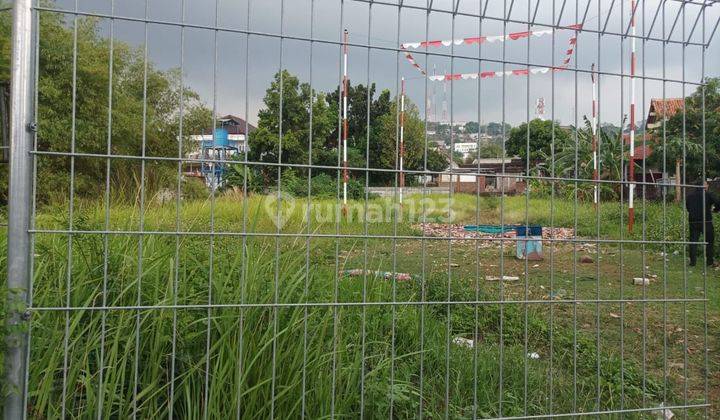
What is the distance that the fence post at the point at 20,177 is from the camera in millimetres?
1903

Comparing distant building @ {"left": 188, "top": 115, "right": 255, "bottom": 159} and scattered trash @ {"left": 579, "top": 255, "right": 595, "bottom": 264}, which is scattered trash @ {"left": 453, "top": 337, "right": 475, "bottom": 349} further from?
scattered trash @ {"left": 579, "top": 255, "right": 595, "bottom": 264}

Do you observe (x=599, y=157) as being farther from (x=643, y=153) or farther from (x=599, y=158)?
(x=643, y=153)

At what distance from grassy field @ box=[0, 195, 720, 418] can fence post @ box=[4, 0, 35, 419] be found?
0.11 metres

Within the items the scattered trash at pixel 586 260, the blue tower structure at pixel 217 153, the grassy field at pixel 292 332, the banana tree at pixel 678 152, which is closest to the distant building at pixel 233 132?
the blue tower structure at pixel 217 153

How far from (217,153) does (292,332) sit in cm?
82

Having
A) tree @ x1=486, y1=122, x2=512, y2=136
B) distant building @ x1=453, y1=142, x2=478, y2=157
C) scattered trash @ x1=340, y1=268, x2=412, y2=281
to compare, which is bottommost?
scattered trash @ x1=340, y1=268, x2=412, y2=281

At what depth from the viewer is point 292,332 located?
252cm

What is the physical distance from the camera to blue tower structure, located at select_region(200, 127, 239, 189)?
7.27ft

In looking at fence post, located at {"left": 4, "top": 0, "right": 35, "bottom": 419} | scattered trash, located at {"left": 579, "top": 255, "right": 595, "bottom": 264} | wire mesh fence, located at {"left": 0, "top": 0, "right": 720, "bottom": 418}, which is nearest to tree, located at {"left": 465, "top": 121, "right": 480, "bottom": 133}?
wire mesh fence, located at {"left": 0, "top": 0, "right": 720, "bottom": 418}

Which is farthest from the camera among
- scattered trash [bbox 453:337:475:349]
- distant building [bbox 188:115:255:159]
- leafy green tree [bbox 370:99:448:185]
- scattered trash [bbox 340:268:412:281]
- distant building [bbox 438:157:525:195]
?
scattered trash [bbox 340:268:412:281]

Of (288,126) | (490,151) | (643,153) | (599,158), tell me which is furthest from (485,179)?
(288,126)

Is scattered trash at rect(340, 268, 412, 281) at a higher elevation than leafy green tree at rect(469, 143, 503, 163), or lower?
lower

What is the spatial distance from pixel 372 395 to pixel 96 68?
583 centimetres

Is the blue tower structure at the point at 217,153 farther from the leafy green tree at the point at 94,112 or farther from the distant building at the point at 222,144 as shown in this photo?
the leafy green tree at the point at 94,112
